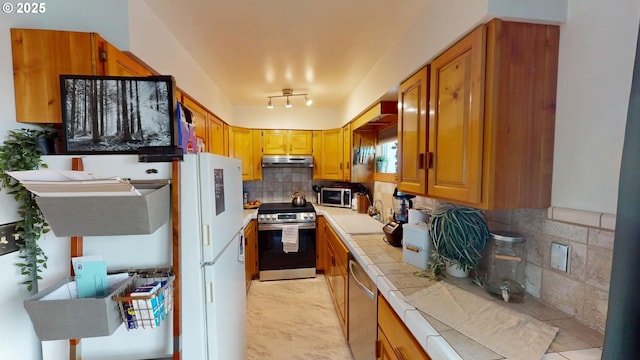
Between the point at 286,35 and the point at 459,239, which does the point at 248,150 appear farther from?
the point at 459,239

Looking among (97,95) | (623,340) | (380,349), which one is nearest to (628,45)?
(623,340)

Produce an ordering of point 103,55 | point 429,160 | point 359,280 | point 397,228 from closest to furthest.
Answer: point 103,55 → point 429,160 → point 359,280 → point 397,228

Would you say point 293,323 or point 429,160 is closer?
point 429,160

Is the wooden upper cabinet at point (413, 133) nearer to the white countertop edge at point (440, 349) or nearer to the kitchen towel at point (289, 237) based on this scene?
the white countertop edge at point (440, 349)

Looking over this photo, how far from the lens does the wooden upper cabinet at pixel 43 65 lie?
3.32 feet

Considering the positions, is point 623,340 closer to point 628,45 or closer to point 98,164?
point 628,45

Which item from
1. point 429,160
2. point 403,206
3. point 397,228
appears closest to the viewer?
point 429,160

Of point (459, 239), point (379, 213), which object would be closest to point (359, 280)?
point (459, 239)

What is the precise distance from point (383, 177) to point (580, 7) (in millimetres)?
2047

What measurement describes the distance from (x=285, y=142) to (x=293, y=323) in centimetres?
227

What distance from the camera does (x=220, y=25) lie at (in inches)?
63.2

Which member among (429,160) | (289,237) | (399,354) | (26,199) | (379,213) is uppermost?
(429,160)

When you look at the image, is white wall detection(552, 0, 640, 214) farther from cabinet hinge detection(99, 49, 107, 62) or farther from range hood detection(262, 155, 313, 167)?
range hood detection(262, 155, 313, 167)

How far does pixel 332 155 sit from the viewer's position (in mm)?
3564
